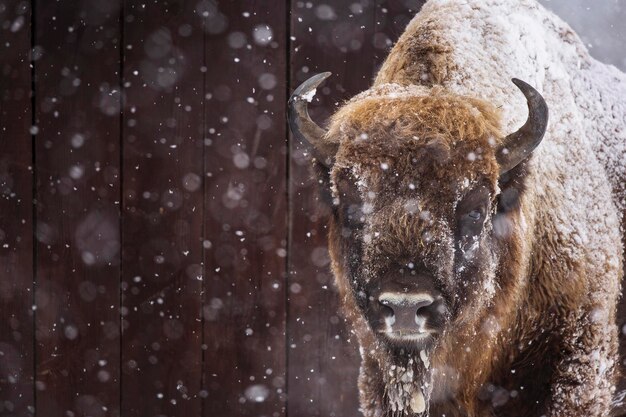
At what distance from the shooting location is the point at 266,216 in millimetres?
3061

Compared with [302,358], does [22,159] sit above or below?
above

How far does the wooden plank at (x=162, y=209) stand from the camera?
9.93 ft

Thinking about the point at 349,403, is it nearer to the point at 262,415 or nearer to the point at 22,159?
the point at 262,415

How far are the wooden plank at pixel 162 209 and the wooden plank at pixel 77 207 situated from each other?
0.07 meters

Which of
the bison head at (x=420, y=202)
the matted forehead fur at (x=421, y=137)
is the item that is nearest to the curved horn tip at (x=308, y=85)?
the bison head at (x=420, y=202)

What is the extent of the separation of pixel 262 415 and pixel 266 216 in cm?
91

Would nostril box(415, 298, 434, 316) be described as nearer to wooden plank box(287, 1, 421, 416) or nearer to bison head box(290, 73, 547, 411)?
bison head box(290, 73, 547, 411)

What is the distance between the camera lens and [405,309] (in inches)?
71.6

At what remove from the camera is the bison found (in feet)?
6.48

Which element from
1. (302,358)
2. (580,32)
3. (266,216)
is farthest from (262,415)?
(580,32)

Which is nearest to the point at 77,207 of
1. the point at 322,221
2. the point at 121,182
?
the point at 121,182

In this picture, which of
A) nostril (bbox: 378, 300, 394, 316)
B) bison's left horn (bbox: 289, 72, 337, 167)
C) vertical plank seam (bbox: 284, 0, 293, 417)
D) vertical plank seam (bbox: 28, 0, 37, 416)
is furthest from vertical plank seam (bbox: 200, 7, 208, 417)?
nostril (bbox: 378, 300, 394, 316)

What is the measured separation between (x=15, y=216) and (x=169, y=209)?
2.45 feet

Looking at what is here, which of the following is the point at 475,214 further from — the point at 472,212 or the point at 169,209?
the point at 169,209
